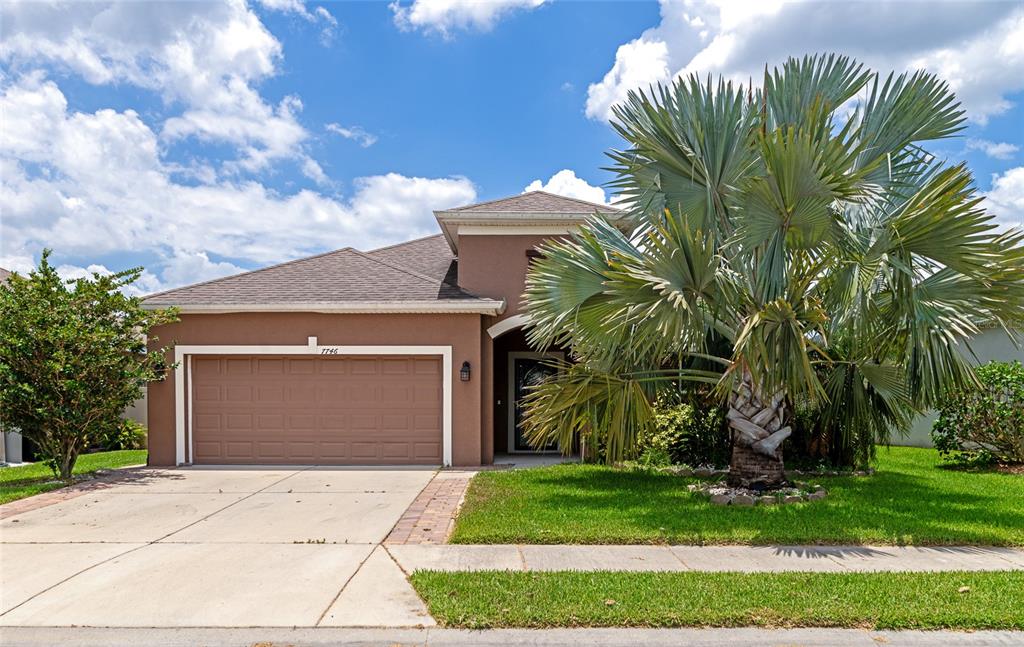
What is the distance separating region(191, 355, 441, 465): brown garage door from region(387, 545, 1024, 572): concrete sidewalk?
5718 mm

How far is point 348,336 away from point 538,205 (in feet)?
14.5

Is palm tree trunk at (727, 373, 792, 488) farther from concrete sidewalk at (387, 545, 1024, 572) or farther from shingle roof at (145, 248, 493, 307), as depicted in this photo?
shingle roof at (145, 248, 493, 307)

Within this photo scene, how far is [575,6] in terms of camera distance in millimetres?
10617

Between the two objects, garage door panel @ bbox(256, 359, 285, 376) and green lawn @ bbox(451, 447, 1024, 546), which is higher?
garage door panel @ bbox(256, 359, 285, 376)

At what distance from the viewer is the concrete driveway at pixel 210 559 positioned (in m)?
4.70

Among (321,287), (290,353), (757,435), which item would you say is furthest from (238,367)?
(757,435)

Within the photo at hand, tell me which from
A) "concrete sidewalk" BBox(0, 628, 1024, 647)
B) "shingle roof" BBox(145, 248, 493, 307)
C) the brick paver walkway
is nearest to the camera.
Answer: "concrete sidewalk" BBox(0, 628, 1024, 647)

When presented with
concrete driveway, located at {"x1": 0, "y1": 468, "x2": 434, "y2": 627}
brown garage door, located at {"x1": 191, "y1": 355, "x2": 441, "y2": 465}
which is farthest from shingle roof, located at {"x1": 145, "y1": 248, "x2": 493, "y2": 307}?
concrete driveway, located at {"x1": 0, "y1": 468, "x2": 434, "y2": 627}

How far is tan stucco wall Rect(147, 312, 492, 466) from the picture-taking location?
38.9 feet

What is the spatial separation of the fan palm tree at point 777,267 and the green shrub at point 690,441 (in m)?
1.70

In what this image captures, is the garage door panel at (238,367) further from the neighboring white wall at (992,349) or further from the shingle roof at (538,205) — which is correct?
the neighboring white wall at (992,349)

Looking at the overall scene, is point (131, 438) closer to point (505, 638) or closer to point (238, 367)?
point (238, 367)

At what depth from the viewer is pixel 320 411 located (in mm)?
12031

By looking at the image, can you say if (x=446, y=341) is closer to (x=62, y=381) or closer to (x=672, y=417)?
(x=672, y=417)
